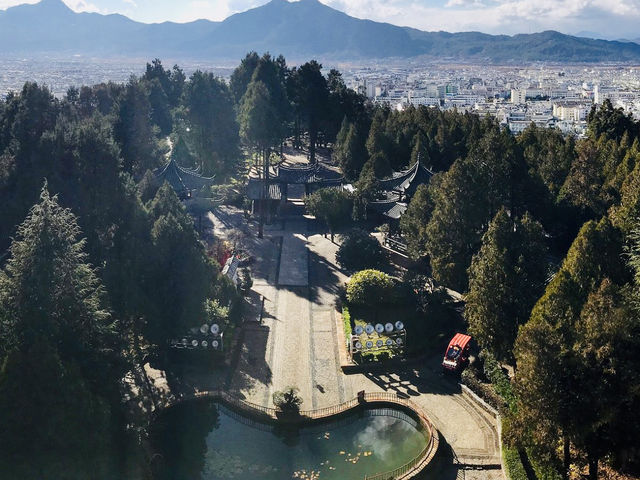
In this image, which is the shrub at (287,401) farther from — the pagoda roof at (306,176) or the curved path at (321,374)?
the pagoda roof at (306,176)

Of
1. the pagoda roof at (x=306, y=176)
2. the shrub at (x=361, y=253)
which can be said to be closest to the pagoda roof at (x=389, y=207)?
the shrub at (x=361, y=253)

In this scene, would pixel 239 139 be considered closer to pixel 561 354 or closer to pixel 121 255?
pixel 121 255

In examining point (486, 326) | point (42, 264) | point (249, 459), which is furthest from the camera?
point (486, 326)

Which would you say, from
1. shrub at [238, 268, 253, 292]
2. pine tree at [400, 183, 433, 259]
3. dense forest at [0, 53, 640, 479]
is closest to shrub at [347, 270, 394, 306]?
dense forest at [0, 53, 640, 479]

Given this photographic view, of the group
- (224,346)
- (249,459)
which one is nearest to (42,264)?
(249,459)

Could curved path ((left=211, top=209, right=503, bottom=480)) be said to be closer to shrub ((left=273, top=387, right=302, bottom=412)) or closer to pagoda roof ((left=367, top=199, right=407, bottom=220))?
shrub ((left=273, top=387, right=302, bottom=412))

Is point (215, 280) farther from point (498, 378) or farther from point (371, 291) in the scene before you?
point (498, 378)
